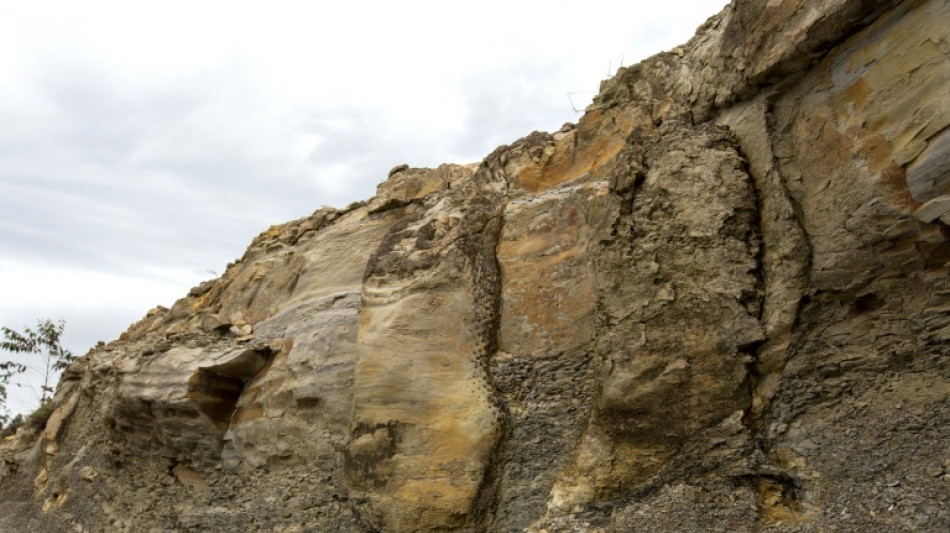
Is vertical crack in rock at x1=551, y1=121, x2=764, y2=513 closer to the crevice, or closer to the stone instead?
the stone

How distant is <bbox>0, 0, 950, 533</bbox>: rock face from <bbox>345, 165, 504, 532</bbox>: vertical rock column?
31 millimetres

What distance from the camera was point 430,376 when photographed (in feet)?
25.9

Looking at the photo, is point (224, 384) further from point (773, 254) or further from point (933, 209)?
point (933, 209)

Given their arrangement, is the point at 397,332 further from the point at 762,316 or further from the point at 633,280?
the point at 762,316

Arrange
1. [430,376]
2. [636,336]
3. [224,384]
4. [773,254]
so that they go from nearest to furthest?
[773,254] → [636,336] → [430,376] → [224,384]

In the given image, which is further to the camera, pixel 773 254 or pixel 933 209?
pixel 773 254

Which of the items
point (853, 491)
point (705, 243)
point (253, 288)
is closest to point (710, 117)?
point (705, 243)

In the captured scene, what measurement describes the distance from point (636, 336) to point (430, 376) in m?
A: 2.67

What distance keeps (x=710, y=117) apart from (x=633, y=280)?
2.13 m

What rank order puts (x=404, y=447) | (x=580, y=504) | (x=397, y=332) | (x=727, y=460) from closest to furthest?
1. (x=727, y=460)
2. (x=580, y=504)
3. (x=404, y=447)
4. (x=397, y=332)

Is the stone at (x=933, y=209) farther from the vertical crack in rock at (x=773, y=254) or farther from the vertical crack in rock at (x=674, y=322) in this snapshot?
the vertical crack in rock at (x=674, y=322)

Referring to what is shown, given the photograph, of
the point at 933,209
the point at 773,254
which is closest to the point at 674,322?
the point at 773,254

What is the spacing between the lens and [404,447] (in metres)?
7.59

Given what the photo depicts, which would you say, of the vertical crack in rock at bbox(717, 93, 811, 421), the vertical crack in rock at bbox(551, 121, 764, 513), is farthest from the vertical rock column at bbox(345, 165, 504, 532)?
the vertical crack in rock at bbox(717, 93, 811, 421)
